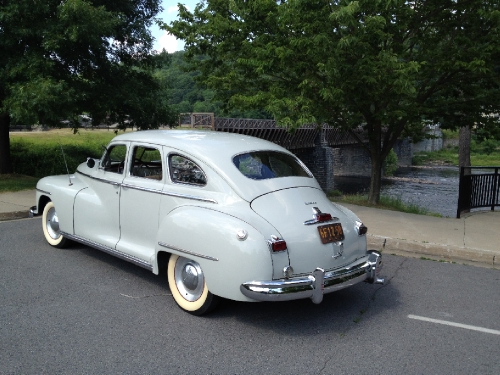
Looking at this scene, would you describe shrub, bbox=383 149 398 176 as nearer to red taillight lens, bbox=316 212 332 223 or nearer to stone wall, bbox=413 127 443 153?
stone wall, bbox=413 127 443 153

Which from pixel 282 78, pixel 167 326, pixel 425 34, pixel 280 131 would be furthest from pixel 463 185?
pixel 280 131

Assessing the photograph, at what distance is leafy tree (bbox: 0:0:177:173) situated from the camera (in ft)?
39.4

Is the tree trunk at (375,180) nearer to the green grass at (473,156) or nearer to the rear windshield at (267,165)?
the rear windshield at (267,165)

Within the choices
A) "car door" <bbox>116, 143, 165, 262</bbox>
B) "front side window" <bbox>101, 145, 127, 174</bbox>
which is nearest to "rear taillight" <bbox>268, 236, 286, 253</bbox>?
"car door" <bbox>116, 143, 165, 262</bbox>

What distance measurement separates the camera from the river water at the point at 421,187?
31.8 meters

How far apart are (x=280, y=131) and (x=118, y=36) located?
36.6 meters

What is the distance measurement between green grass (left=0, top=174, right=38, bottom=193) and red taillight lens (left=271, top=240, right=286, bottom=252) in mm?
10649

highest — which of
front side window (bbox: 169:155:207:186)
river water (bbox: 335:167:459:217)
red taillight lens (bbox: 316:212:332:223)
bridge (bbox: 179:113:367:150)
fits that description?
bridge (bbox: 179:113:367:150)

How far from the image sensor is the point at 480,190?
478 inches

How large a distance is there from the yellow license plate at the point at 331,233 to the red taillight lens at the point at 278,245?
484 mm

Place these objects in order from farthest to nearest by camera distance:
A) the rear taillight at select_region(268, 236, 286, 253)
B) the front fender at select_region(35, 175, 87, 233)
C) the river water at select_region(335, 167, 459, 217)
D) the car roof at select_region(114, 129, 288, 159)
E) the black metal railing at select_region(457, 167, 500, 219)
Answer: the river water at select_region(335, 167, 459, 217), the black metal railing at select_region(457, 167, 500, 219), the front fender at select_region(35, 175, 87, 233), the car roof at select_region(114, 129, 288, 159), the rear taillight at select_region(268, 236, 286, 253)

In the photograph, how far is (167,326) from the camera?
4633mm

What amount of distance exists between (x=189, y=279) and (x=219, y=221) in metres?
0.78

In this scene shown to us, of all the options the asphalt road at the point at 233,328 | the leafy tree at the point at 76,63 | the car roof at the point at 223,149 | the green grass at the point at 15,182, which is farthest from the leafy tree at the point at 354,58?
the green grass at the point at 15,182
